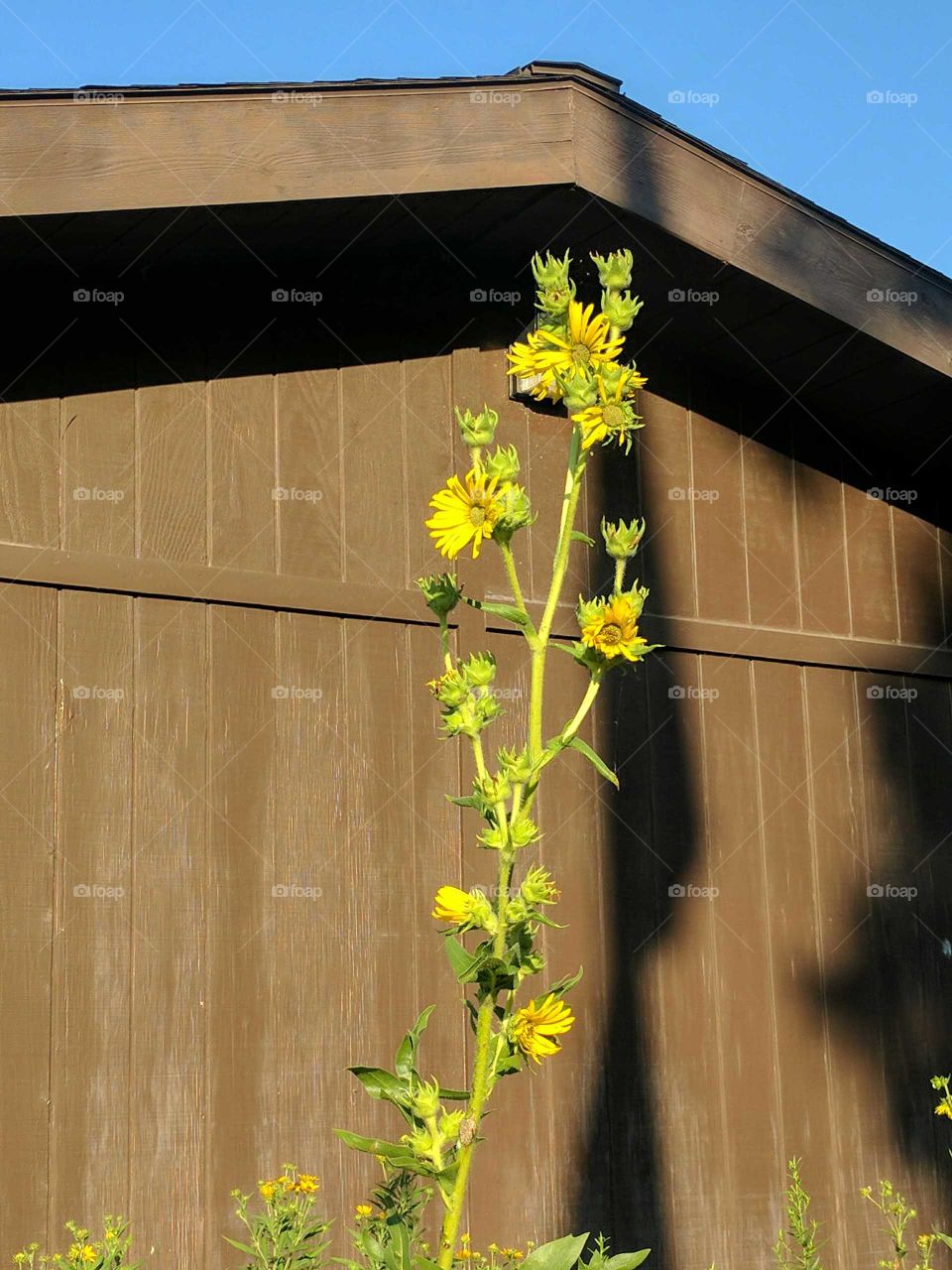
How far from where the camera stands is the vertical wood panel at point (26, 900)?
12.0 feet

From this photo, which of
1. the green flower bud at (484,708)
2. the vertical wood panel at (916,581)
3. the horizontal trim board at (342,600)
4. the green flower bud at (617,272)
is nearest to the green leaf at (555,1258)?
the green flower bud at (484,708)

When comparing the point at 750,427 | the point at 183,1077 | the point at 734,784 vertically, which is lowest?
the point at 183,1077

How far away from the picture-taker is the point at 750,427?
5.52 meters

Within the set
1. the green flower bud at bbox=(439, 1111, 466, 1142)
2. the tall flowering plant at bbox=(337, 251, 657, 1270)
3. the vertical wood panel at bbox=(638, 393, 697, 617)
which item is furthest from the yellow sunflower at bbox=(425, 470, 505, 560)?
the vertical wood panel at bbox=(638, 393, 697, 617)

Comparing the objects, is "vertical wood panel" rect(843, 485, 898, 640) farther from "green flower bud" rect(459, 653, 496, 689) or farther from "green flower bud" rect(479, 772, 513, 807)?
"green flower bud" rect(479, 772, 513, 807)

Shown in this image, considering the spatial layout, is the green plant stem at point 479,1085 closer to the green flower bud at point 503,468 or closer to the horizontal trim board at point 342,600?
the green flower bud at point 503,468

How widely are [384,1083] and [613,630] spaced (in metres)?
0.68

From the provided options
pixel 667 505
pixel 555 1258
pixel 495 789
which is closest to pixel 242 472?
pixel 667 505

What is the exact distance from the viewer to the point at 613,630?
2191mm

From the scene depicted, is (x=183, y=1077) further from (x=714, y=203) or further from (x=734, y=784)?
(x=714, y=203)

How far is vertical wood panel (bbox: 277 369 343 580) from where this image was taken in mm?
4430

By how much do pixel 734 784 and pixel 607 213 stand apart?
186cm

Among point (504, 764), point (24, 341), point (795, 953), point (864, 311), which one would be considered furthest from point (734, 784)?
point (504, 764)

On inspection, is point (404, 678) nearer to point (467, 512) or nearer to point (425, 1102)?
point (467, 512)
